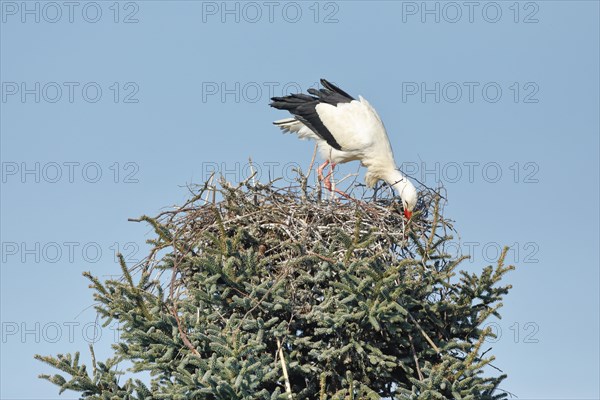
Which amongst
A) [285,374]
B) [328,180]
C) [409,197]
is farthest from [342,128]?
[285,374]

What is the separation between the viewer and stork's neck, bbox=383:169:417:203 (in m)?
9.75

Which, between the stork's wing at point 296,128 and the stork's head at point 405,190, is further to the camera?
the stork's wing at point 296,128

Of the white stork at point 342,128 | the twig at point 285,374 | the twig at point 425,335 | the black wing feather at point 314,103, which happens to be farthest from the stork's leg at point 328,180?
the twig at point 285,374

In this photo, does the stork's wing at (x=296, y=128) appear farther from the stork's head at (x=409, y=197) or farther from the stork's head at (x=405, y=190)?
the stork's head at (x=409, y=197)

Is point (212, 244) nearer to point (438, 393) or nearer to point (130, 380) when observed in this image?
point (130, 380)

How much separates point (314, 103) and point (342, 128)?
0.61 meters

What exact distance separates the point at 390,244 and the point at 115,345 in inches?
102

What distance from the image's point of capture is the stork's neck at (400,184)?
9753 millimetres

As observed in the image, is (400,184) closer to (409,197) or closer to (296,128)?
(409,197)

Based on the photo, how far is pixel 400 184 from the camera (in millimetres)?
10180

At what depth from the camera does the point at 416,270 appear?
783 cm

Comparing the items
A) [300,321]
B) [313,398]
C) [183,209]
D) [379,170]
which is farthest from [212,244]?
[379,170]

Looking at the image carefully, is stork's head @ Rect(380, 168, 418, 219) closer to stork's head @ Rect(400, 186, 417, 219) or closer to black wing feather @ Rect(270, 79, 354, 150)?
stork's head @ Rect(400, 186, 417, 219)

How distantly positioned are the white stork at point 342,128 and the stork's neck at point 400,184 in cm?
2
